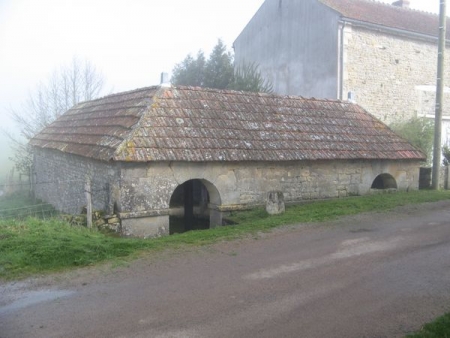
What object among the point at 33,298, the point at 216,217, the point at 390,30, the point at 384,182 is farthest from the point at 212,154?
the point at 390,30

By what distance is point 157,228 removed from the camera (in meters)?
9.26

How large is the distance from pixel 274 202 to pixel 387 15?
15.8m

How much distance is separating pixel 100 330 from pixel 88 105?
12.3 meters

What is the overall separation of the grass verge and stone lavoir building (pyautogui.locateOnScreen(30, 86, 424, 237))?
0.93 meters

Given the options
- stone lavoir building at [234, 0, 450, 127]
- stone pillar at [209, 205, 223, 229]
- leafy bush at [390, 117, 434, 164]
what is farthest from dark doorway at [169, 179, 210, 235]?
leafy bush at [390, 117, 434, 164]

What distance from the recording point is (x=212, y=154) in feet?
32.3

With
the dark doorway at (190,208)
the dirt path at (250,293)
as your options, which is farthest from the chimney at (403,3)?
the dirt path at (250,293)

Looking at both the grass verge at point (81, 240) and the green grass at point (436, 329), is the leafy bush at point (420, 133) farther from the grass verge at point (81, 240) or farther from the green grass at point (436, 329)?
the green grass at point (436, 329)

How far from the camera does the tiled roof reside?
1956cm

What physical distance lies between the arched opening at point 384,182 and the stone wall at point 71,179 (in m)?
8.59

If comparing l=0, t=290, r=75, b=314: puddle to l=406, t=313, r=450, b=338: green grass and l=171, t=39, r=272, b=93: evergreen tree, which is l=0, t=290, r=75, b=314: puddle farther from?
l=171, t=39, r=272, b=93: evergreen tree

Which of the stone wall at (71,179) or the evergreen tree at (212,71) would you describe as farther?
the evergreen tree at (212,71)

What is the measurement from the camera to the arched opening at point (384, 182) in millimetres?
13263

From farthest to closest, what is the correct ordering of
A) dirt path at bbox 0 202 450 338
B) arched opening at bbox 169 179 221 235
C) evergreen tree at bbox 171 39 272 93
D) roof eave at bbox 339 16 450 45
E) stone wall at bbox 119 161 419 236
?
evergreen tree at bbox 171 39 272 93 → roof eave at bbox 339 16 450 45 → arched opening at bbox 169 179 221 235 → stone wall at bbox 119 161 419 236 → dirt path at bbox 0 202 450 338
